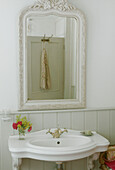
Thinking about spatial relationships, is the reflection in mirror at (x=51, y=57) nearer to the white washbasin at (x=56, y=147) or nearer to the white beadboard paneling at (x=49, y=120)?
the white beadboard paneling at (x=49, y=120)

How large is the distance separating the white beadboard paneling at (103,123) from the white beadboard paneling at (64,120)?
0.35 metres

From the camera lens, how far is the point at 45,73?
8.93 feet

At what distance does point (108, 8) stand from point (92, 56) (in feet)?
1.83

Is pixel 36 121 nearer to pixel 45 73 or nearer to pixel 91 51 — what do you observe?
pixel 45 73

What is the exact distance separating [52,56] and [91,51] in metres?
0.44

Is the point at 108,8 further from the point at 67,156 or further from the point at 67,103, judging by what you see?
the point at 67,156

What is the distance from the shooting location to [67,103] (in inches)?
110

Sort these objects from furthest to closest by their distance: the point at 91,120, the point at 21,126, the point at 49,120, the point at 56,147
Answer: the point at 91,120
the point at 49,120
the point at 21,126
the point at 56,147

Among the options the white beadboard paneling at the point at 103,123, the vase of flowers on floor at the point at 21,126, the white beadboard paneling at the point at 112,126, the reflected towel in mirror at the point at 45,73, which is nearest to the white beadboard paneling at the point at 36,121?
the vase of flowers on floor at the point at 21,126

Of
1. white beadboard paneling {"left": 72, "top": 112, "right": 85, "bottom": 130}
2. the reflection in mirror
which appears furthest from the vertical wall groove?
the reflection in mirror

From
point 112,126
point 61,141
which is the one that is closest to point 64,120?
point 61,141

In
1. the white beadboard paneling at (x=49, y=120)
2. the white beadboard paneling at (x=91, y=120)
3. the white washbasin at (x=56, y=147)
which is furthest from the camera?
the white beadboard paneling at (x=91, y=120)

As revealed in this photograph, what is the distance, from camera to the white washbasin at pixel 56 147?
7.36 feet

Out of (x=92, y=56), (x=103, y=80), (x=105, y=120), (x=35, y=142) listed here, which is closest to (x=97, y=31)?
(x=92, y=56)
